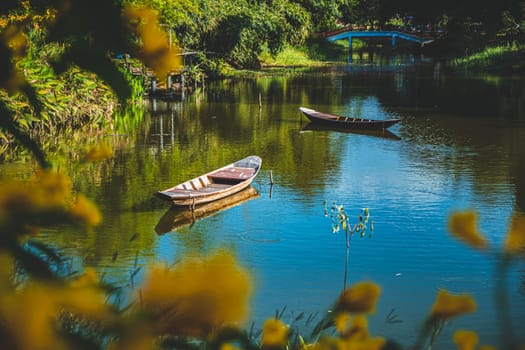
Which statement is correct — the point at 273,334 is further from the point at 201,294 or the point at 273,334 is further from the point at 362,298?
the point at 201,294

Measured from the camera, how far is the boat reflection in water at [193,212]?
33.2ft

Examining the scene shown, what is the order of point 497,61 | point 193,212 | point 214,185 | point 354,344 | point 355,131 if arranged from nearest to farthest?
point 354,344 → point 193,212 → point 214,185 → point 355,131 → point 497,61

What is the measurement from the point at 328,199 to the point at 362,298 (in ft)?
35.2

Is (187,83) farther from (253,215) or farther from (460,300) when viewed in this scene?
(460,300)

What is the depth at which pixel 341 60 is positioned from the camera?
51344mm

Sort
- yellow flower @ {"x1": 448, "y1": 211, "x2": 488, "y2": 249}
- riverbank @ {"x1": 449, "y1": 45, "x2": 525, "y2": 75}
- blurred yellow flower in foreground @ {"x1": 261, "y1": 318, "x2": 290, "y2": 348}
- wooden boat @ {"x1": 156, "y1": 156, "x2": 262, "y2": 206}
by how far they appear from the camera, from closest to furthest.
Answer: yellow flower @ {"x1": 448, "y1": 211, "x2": 488, "y2": 249}
blurred yellow flower in foreground @ {"x1": 261, "y1": 318, "x2": 290, "y2": 348}
wooden boat @ {"x1": 156, "y1": 156, "x2": 262, "y2": 206}
riverbank @ {"x1": 449, "y1": 45, "x2": 525, "y2": 75}

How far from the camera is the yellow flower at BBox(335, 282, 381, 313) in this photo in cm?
83

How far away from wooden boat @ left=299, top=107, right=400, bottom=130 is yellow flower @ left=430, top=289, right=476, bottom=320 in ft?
58.3

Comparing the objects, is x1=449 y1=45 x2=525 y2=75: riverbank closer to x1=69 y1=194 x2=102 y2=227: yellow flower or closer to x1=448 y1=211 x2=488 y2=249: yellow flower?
x1=448 y1=211 x2=488 y2=249: yellow flower

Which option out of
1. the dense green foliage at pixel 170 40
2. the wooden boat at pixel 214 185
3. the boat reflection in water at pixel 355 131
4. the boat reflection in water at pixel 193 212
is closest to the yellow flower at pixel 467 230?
the dense green foliage at pixel 170 40

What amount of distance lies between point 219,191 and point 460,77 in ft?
83.7

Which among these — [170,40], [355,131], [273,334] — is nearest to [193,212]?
[170,40]

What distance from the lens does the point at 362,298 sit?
0.84 metres

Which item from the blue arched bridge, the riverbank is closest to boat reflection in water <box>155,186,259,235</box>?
the riverbank
